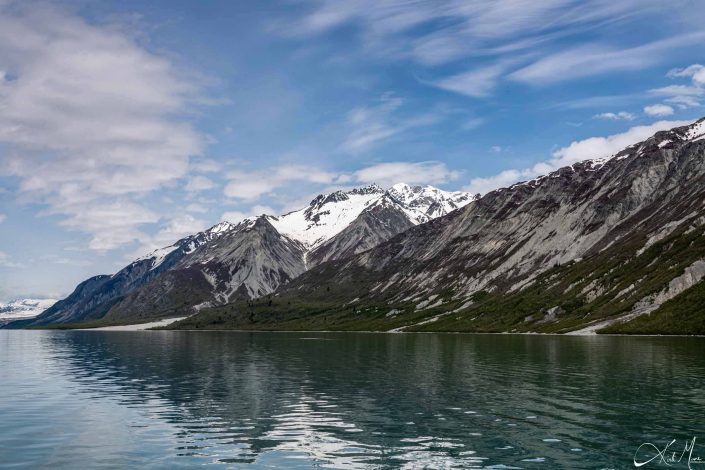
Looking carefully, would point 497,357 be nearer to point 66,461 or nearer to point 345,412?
point 345,412

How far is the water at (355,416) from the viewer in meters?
40.0

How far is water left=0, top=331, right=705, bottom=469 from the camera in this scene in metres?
40.0

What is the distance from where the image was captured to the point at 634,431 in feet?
153

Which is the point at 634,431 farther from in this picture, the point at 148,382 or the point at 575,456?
the point at 148,382

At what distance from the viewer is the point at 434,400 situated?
64.7 metres

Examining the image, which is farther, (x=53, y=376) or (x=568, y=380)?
(x=53, y=376)

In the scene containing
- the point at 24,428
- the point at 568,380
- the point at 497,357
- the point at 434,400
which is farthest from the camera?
the point at 497,357

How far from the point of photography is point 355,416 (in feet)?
183

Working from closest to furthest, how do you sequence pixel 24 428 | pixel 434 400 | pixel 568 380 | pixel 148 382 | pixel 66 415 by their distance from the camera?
pixel 24 428 → pixel 66 415 → pixel 434 400 → pixel 568 380 → pixel 148 382

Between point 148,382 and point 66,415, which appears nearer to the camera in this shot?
point 66,415

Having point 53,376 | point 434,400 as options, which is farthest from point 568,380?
point 53,376

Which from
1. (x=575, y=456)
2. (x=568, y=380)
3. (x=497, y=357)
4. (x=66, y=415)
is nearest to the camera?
(x=575, y=456)

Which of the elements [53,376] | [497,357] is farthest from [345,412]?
[497,357]

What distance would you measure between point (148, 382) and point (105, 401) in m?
18.8
